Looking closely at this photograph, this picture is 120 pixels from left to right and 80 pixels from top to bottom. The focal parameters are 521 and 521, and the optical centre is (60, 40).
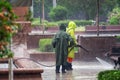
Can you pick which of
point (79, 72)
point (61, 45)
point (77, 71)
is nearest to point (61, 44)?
point (61, 45)

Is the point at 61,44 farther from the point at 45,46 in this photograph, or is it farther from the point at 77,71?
the point at 45,46

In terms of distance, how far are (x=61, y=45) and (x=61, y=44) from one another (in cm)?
6

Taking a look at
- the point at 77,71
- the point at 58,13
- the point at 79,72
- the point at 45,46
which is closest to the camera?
the point at 79,72

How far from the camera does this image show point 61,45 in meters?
15.5

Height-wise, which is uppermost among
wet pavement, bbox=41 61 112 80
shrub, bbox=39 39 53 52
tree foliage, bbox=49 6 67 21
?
tree foliage, bbox=49 6 67 21

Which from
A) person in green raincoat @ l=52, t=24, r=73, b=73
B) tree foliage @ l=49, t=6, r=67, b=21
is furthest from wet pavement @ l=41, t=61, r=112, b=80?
tree foliage @ l=49, t=6, r=67, b=21

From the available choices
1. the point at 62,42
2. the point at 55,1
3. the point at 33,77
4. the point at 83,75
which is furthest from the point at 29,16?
the point at 55,1

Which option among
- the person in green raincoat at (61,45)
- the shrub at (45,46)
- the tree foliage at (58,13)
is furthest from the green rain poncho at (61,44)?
the tree foliage at (58,13)

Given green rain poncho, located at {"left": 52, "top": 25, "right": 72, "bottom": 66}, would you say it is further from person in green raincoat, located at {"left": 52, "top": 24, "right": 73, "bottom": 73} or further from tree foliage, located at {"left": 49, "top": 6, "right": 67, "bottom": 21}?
tree foliage, located at {"left": 49, "top": 6, "right": 67, "bottom": 21}

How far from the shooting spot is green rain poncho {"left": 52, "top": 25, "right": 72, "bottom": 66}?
15.3 metres

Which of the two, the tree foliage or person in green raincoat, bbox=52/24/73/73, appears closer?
person in green raincoat, bbox=52/24/73/73

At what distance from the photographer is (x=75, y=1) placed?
162 ft

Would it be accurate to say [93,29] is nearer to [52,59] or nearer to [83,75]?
[52,59]

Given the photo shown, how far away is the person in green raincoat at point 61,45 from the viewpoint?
50.3ft
